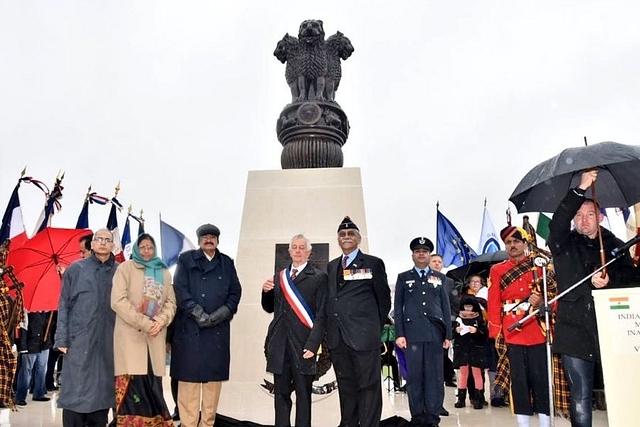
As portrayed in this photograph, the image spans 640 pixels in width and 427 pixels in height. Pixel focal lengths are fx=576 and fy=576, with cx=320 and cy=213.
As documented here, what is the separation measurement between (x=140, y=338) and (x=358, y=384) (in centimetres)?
165

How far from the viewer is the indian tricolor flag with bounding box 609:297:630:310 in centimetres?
260

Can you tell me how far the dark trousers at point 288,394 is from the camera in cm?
413

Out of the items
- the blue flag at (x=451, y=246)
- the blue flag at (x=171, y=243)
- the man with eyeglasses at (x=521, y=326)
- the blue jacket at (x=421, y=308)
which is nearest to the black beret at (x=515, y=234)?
the man with eyeglasses at (x=521, y=326)

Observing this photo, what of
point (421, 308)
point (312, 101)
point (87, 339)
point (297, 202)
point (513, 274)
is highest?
point (312, 101)

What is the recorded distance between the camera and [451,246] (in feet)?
32.6

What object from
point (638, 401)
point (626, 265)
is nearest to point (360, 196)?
point (626, 265)

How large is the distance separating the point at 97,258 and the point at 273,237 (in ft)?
6.71

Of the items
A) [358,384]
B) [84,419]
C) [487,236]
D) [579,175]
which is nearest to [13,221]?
[84,419]

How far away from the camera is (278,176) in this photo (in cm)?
643

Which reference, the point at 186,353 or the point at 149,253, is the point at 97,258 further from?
the point at 186,353

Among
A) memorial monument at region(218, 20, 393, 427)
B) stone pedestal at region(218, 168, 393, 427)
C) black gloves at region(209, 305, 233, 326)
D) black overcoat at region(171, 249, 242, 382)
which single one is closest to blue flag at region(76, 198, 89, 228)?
memorial monument at region(218, 20, 393, 427)

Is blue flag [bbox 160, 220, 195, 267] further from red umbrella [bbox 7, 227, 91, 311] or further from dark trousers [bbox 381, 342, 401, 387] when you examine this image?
dark trousers [bbox 381, 342, 401, 387]

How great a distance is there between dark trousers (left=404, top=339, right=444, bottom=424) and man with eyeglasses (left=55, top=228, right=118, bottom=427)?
8.08 feet

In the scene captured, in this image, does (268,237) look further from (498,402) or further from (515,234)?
(498,402)
